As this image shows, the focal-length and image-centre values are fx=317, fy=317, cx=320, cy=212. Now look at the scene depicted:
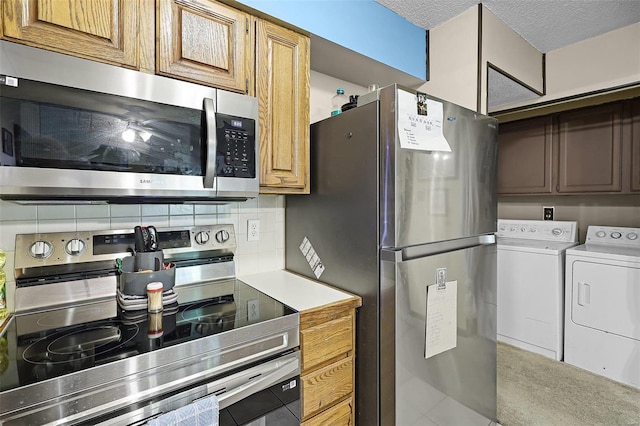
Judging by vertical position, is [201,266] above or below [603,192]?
below

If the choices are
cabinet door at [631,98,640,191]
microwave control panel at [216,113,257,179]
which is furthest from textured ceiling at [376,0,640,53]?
microwave control panel at [216,113,257,179]

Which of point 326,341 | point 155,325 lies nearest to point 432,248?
point 326,341

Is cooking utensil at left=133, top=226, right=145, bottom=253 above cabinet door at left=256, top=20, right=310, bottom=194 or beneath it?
beneath

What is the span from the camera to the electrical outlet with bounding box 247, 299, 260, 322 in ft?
3.77

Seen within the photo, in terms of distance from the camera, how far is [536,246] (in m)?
2.74

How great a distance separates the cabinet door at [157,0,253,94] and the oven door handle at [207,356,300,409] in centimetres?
109

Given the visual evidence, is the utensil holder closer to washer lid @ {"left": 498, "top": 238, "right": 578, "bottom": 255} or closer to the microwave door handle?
the microwave door handle

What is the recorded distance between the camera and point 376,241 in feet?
4.30

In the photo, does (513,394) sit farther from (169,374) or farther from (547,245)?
(169,374)

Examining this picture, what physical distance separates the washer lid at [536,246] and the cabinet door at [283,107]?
7.24 ft

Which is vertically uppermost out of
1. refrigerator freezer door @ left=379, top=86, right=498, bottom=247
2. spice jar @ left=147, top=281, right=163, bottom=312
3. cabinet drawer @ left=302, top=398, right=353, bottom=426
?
refrigerator freezer door @ left=379, top=86, right=498, bottom=247

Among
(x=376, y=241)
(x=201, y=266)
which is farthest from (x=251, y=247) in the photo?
(x=376, y=241)

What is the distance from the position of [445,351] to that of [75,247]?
165 centimetres

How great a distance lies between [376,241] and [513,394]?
173 cm
